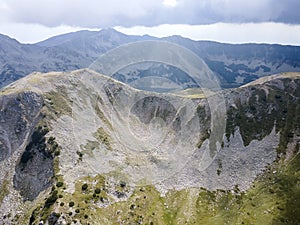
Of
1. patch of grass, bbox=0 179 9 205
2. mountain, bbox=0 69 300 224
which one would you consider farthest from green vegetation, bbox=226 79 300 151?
patch of grass, bbox=0 179 9 205

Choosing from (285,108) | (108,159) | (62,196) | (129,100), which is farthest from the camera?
(129,100)

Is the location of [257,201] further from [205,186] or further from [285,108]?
[285,108]

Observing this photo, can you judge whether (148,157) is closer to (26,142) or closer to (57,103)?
(26,142)

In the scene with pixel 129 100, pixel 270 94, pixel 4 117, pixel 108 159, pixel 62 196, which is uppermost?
pixel 270 94

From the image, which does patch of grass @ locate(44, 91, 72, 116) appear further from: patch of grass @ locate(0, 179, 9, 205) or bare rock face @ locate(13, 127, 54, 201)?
patch of grass @ locate(0, 179, 9, 205)

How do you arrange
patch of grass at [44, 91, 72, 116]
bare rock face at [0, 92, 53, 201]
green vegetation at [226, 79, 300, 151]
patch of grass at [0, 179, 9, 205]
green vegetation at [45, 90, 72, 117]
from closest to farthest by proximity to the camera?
patch of grass at [0, 179, 9, 205] → bare rock face at [0, 92, 53, 201] → green vegetation at [226, 79, 300, 151] → green vegetation at [45, 90, 72, 117] → patch of grass at [44, 91, 72, 116]

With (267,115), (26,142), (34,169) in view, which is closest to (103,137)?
(26,142)

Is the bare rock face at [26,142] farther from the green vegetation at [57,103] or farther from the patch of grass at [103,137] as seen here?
the patch of grass at [103,137]

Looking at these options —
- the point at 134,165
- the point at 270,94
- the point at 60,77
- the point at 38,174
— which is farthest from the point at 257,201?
the point at 60,77

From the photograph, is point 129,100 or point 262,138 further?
point 129,100
